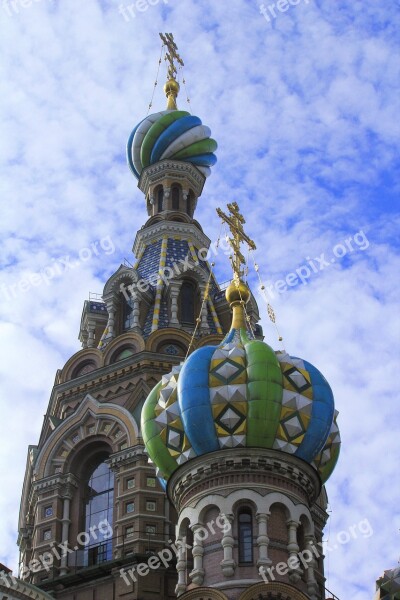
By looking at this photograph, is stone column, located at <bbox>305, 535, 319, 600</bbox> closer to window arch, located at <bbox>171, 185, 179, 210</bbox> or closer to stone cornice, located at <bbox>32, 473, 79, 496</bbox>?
stone cornice, located at <bbox>32, 473, 79, 496</bbox>

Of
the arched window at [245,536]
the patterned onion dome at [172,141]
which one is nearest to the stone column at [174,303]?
the patterned onion dome at [172,141]

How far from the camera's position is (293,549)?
20703mm

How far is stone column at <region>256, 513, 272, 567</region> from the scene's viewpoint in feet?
66.3

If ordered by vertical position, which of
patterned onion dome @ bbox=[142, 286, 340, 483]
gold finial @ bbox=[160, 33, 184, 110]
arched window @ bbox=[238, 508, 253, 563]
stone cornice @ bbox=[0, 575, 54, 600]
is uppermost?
gold finial @ bbox=[160, 33, 184, 110]

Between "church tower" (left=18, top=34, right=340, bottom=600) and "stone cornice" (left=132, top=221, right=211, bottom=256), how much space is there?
0.04 metres

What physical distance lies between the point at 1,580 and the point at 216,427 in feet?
14.6

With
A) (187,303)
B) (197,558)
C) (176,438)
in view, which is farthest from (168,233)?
(197,558)

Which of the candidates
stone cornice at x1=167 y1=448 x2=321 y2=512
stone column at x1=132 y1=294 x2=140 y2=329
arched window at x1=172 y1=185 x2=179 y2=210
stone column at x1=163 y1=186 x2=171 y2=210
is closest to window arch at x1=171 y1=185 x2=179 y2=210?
arched window at x1=172 y1=185 x2=179 y2=210

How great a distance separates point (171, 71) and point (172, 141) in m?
3.94

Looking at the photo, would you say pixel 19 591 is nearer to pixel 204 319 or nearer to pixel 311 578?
pixel 311 578

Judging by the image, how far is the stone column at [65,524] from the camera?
2480cm

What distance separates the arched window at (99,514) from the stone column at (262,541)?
520 centimetres

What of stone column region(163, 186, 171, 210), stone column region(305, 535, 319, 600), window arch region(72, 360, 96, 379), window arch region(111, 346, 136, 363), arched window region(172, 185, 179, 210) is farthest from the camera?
arched window region(172, 185, 179, 210)

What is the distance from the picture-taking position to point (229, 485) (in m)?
21.1
